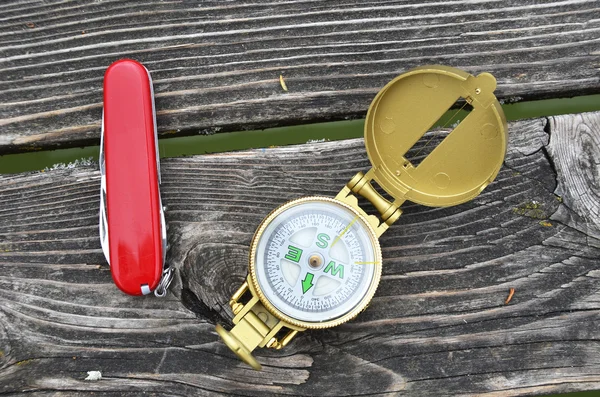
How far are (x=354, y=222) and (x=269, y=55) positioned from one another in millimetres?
397

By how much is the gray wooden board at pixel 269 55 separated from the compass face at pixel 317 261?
0.76 ft

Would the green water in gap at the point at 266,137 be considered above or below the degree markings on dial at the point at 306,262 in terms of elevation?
above

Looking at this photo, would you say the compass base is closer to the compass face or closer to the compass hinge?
the compass face

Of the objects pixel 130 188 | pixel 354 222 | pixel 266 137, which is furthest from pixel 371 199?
pixel 130 188

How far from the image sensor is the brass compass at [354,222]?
0.97 meters

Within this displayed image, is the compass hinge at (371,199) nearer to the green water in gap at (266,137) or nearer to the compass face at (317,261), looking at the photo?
the compass face at (317,261)

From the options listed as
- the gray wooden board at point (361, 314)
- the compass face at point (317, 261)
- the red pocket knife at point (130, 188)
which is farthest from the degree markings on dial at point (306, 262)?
the red pocket knife at point (130, 188)

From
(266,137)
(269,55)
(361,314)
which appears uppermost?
(269,55)

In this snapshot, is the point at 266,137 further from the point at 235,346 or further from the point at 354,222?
the point at 235,346

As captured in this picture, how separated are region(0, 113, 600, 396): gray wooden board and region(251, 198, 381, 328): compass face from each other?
98 mm

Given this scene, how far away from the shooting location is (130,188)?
3.39 feet

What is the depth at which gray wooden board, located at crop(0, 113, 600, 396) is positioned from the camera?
1.06 m

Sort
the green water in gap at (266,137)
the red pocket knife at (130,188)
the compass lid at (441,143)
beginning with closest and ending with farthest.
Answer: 1. the compass lid at (441,143)
2. the red pocket knife at (130,188)
3. the green water in gap at (266,137)

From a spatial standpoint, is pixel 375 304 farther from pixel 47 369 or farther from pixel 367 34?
pixel 47 369
